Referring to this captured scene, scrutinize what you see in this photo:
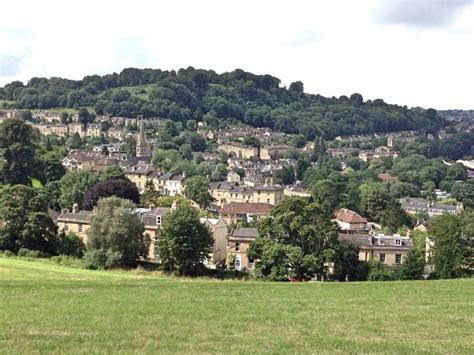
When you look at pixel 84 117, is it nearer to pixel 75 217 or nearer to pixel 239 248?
pixel 75 217

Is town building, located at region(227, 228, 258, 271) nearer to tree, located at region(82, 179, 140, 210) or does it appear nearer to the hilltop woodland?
the hilltop woodland

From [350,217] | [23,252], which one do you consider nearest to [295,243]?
[23,252]

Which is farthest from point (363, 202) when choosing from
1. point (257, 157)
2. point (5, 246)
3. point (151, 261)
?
point (257, 157)

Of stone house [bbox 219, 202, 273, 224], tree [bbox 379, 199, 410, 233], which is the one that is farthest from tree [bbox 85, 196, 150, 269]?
tree [bbox 379, 199, 410, 233]

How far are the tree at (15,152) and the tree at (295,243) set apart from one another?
34.4 metres

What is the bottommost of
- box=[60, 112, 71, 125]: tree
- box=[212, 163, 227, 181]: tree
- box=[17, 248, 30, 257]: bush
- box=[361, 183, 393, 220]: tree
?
box=[17, 248, 30, 257]: bush

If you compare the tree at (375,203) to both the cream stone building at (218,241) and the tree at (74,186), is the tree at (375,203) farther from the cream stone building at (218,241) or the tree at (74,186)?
the tree at (74,186)

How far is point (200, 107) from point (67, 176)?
136 m

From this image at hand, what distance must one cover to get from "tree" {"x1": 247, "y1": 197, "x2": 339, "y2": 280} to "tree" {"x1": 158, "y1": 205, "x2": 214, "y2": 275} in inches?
130

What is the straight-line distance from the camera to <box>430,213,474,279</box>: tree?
3656 centimetres

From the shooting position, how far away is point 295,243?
37438 mm

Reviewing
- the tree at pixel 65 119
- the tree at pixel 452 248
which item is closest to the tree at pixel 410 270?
the tree at pixel 452 248

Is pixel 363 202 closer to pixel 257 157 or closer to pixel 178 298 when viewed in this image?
pixel 178 298

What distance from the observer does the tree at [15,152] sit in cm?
6238
